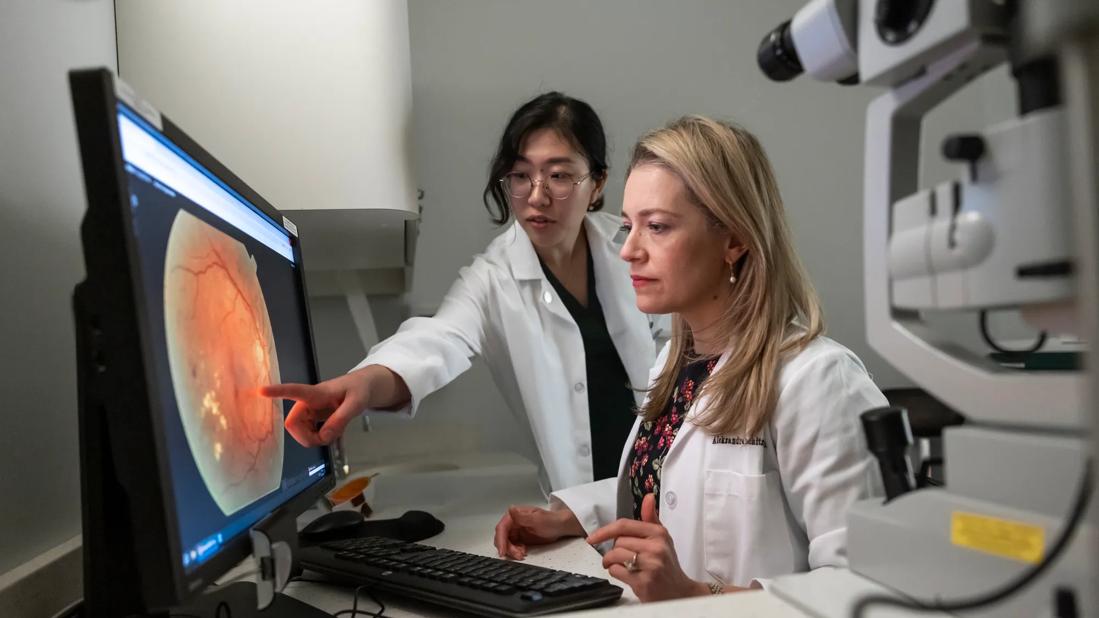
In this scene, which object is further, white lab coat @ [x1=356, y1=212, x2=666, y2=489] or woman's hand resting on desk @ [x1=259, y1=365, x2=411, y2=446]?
white lab coat @ [x1=356, y1=212, x2=666, y2=489]

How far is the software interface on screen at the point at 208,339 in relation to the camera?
54cm

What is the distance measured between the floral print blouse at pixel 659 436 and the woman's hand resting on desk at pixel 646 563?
28 cm

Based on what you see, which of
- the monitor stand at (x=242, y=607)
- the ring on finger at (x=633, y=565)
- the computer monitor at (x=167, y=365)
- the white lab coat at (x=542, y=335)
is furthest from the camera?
the white lab coat at (x=542, y=335)

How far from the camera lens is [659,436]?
124cm

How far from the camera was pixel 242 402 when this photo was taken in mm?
700

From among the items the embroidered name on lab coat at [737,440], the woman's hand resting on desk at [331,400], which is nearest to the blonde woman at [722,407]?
the embroidered name on lab coat at [737,440]

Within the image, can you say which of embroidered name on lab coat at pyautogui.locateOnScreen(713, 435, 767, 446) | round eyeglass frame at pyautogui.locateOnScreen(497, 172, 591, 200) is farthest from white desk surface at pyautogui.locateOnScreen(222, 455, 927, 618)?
round eyeglass frame at pyautogui.locateOnScreen(497, 172, 591, 200)

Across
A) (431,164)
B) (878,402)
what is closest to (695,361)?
(878,402)

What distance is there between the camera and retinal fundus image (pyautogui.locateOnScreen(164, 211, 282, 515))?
58 cm

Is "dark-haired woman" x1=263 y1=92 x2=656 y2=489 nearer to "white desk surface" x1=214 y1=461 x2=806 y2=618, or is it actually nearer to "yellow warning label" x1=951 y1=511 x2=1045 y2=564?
Result: "white desk surface" x1=214 y1=461 x2=806 y2=618

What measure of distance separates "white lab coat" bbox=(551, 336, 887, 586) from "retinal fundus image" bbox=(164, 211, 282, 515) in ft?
1.82

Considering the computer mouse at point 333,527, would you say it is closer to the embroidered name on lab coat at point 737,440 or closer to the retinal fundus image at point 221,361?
→ the retinal fundus image at point 221,361

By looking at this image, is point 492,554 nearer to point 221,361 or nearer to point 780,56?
point 221,361

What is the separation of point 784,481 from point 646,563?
24 cm
